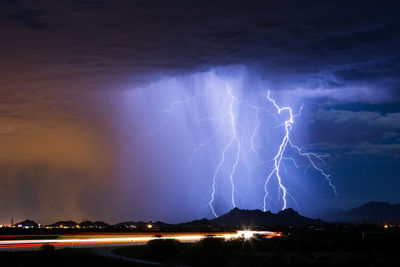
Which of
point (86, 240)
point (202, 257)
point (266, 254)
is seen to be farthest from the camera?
point (86, 240)

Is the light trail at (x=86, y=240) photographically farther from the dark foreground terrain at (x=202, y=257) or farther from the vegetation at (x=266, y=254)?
the dark foreground terrain at (x=202, y=257)

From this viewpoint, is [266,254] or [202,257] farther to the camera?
[266,254]

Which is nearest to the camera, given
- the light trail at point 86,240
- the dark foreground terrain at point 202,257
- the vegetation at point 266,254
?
the dark foreground terrain at point 202,257

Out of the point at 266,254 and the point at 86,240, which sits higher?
the point at 86,240

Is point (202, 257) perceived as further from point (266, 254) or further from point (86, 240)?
point (86, 240)

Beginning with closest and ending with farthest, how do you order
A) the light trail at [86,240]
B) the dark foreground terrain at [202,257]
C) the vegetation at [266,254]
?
1. the dark foreground terrain at [202,257]
2. the vegetation at [266,254]
3. the light trail at [86,240]

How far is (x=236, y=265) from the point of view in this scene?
85.6ft

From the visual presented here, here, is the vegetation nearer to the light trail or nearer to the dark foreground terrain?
the dark foreground terrain

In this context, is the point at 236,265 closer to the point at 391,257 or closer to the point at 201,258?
the point at 201,258

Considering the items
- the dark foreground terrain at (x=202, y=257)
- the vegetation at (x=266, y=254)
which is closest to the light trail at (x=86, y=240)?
the vegetation at (x=266, y=254)

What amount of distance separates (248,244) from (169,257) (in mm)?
11280

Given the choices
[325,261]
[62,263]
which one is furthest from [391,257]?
[62,263]

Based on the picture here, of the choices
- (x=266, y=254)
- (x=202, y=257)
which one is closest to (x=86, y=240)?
(x=266, y=254)

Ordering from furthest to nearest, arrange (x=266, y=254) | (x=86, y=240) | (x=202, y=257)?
1. (x=86, y=240)
2. (x=266, y=254)
3. (x=202, y=257)
